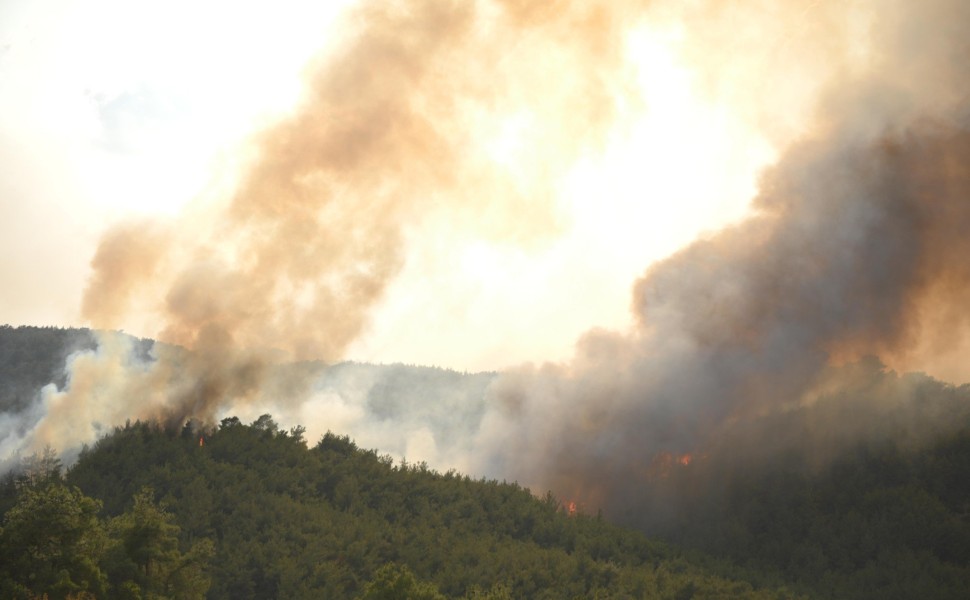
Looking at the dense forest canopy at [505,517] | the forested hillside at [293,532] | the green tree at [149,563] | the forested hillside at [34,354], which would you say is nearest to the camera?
the forested hillside at [293,532]

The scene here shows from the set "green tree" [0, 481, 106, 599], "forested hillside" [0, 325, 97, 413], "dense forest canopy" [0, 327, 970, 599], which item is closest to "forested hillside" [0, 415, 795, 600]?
"green tree" [0, 481, 106, 599]

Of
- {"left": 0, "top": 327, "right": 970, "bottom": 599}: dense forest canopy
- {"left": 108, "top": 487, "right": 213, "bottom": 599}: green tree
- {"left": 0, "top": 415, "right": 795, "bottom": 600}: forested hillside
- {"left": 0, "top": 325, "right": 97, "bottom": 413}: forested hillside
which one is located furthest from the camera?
{"left": 0, "top": 325, "right": 97, "bottom": 413}: forested hillside

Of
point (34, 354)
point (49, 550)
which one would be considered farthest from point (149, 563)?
point (34, 354)

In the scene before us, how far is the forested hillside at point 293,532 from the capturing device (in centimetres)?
4625

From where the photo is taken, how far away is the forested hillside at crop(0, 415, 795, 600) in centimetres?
4625

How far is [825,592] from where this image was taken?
243 ft

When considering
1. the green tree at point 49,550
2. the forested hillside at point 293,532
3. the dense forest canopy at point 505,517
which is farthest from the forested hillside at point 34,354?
the green tree at point 49,550

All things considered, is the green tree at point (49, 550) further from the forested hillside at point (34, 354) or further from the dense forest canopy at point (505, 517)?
the forested hillside at point (34, 354)

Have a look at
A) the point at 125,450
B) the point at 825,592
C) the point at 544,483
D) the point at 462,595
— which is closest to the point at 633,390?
the point at 544,483

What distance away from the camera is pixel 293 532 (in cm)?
6906

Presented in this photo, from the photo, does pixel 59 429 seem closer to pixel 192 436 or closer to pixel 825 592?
pixel 192 436

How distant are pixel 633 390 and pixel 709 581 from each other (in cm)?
3891

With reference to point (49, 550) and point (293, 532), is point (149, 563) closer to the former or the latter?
point (49, 550)

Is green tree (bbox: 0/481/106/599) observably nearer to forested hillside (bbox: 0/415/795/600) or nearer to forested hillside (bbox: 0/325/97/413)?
forested hillside (bbox: 0/415/795/600)
